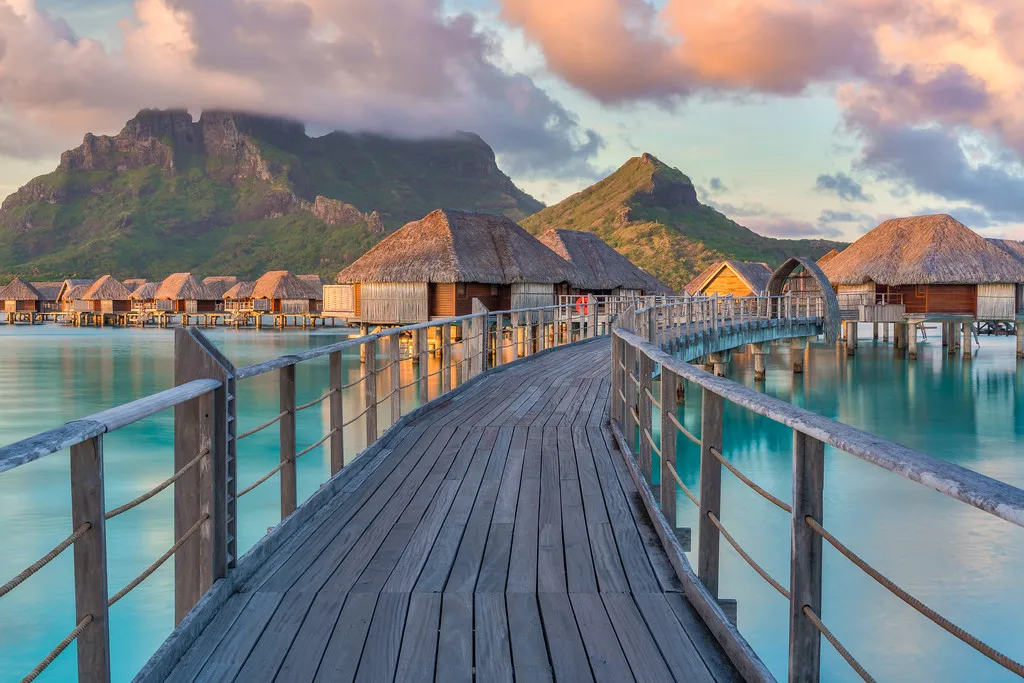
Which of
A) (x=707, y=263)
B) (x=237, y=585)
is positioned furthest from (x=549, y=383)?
(x=707, y=263)

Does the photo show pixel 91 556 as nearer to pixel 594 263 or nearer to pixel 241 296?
pixel 594 263

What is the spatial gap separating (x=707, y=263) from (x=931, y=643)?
307 feet

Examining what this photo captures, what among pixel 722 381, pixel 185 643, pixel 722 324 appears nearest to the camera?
pixel 185 643

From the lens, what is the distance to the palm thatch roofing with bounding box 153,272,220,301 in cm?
8006

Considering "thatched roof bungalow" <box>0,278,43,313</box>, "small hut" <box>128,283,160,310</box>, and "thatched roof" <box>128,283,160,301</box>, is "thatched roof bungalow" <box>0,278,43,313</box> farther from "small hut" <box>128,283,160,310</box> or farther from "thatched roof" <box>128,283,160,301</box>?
"thatched roof" <box>128,283,160,301</box>

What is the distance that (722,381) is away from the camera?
3.35 metres

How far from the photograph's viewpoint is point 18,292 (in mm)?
89312

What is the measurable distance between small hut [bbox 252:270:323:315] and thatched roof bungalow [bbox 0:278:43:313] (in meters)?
31.2

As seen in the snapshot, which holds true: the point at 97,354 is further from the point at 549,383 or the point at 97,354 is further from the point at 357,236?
the point at 357,236

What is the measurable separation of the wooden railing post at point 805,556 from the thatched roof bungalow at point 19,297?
101189 millimetres

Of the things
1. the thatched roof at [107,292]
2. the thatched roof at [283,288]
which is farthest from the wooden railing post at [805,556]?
the thatched roof at [107,292]

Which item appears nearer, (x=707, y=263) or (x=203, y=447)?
(x=203, y=447)

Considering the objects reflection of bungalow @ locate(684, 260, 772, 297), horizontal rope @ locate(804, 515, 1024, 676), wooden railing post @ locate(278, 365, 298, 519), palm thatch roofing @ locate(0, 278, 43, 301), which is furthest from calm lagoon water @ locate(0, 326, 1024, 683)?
palm thatch roofing @ locate(0, 278, 43, 301)

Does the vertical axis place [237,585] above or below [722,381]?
below
